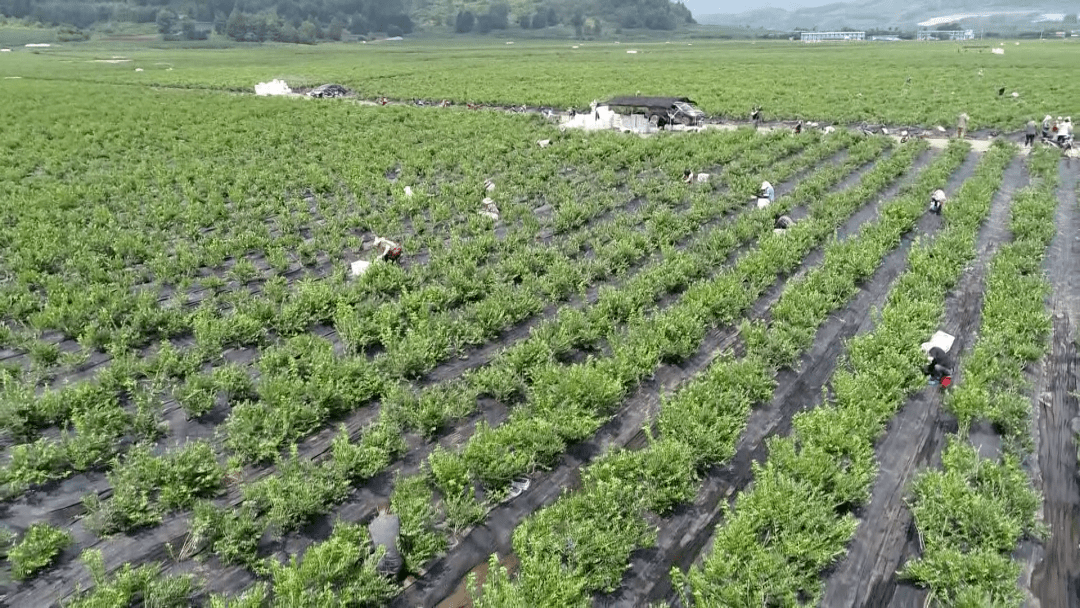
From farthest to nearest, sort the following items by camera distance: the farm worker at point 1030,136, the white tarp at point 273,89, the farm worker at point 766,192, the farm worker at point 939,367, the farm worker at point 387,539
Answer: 1. the white tarp at point 273,89
2. the farm worker at point 1030,136
3. the farm worker at point 766,192
4. the farm worker at point 939,367
5. the farm worker at point 387,539

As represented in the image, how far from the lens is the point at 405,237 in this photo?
60.0ft

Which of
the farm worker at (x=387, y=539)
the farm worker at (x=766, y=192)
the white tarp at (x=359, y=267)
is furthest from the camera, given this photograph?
the farm worker at (x=766, y=192)

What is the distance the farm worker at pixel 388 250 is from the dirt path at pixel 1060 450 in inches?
538

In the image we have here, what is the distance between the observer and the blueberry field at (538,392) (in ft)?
23.9

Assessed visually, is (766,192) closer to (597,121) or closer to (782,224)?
(782,224)

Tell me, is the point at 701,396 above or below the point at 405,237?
below

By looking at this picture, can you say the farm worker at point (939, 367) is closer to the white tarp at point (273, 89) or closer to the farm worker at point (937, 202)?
the farm worker at point (937, 202)

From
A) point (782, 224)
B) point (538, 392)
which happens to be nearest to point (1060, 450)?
point (538, 392)

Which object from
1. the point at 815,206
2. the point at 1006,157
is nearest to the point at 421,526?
the point at 815,206

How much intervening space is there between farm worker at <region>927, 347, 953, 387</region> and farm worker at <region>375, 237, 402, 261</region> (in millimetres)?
12107

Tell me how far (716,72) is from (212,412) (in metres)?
75.2

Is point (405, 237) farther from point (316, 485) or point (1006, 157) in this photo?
point (1006, 157)

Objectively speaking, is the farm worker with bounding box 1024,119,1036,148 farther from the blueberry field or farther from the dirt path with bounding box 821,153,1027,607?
the dirt path with bounding box 821,153,1027,607

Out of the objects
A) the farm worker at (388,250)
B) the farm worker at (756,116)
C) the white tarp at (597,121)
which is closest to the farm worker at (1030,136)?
the farm worker at (756,116)
